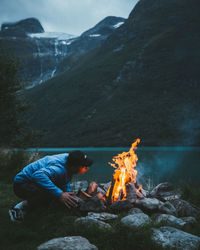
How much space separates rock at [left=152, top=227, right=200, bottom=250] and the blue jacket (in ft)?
5.97

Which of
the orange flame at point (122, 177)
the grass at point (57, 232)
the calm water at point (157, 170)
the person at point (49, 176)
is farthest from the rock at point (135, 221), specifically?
the calm water at point (157, 170)

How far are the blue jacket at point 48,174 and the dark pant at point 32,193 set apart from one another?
10cm

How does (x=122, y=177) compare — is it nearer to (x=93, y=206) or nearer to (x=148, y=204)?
(x=148, y=204)

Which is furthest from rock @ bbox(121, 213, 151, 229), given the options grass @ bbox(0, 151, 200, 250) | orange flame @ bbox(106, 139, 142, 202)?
orange flame @ bbox(106, 139, 142, 202)

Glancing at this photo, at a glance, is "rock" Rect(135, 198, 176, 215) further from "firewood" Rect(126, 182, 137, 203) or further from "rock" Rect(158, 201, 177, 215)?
"firewood" Rect(126, 182, 137, 203)

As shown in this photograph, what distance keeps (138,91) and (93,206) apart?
106702 mm

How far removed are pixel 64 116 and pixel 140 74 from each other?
4675cm

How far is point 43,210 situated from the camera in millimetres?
4719

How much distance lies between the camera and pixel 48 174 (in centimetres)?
419

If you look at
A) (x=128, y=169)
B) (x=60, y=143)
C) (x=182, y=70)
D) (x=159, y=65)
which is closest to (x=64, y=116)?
(x=60, y=143)

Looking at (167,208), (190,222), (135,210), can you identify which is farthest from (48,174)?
(190,222)

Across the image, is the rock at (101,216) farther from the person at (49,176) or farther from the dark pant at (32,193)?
the dark pant at (32,193)

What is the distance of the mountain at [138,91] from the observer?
87312 mm

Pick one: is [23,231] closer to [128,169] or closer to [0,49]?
[128,169]
